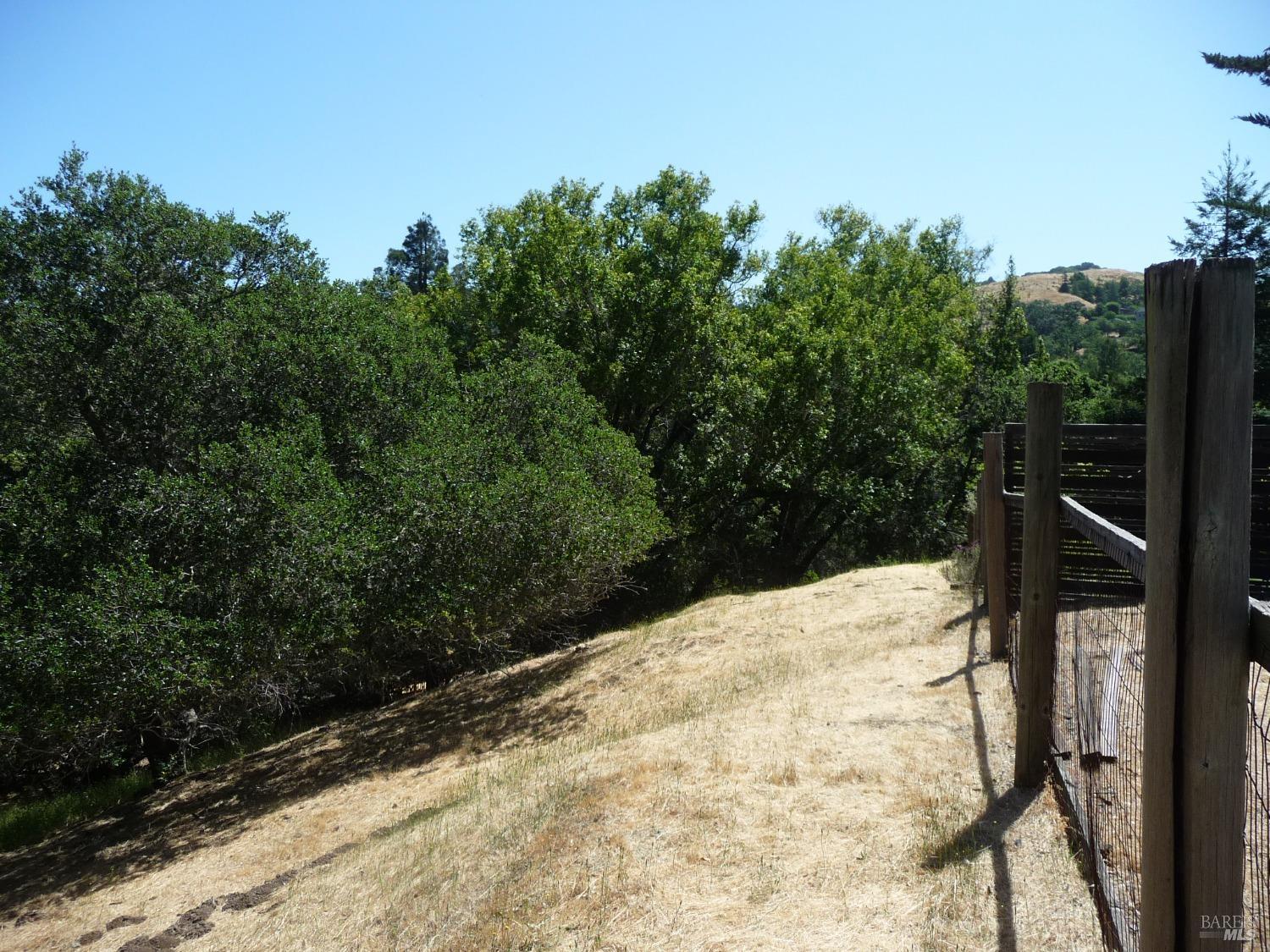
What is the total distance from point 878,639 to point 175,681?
7.06 meters

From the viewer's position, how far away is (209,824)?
9797 mm

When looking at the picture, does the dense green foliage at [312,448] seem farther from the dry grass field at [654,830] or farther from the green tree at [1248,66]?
the green tree at [1248,66]

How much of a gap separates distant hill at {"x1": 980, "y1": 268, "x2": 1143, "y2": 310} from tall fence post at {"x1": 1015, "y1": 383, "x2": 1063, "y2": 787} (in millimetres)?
97470

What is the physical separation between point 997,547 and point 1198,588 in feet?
17.3

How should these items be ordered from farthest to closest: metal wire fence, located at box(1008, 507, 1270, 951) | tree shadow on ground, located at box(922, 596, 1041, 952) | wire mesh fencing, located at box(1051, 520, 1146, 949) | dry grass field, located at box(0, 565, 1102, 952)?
1. dry grass field, located at box(0, 565, 1102, 952)
2. tree shadow on ground, located at box(922, 596, 1041, 952)
3. wire mesh fencing, located at box(1051, 520, 1146, 949)
4. metal wire fence, located at box(1008, 507, 1270, 951)

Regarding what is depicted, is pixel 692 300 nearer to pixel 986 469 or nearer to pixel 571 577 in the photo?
pixel 571 577

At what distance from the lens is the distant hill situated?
99875mm

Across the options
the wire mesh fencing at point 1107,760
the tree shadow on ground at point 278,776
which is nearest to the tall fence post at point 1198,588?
the wire mesh fencing at point 1107,760

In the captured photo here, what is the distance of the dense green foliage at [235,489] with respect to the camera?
9.17 m

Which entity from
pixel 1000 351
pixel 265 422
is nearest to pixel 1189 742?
pixel 265 422

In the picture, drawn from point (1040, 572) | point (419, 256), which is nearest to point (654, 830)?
point (1040, 572)

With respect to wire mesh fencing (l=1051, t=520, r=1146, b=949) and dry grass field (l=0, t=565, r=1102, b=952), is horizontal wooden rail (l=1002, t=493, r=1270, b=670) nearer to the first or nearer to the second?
wire mesh fencing (l=1051, t=520, r=1146, b=949)

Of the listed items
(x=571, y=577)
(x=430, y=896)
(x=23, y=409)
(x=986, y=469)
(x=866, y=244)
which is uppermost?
(x=866, y=244)

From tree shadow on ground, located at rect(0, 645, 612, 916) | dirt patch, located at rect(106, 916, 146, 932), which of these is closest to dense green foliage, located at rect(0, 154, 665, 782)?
tree shadow on ground, located at rect(0, 645, 612, 916)
